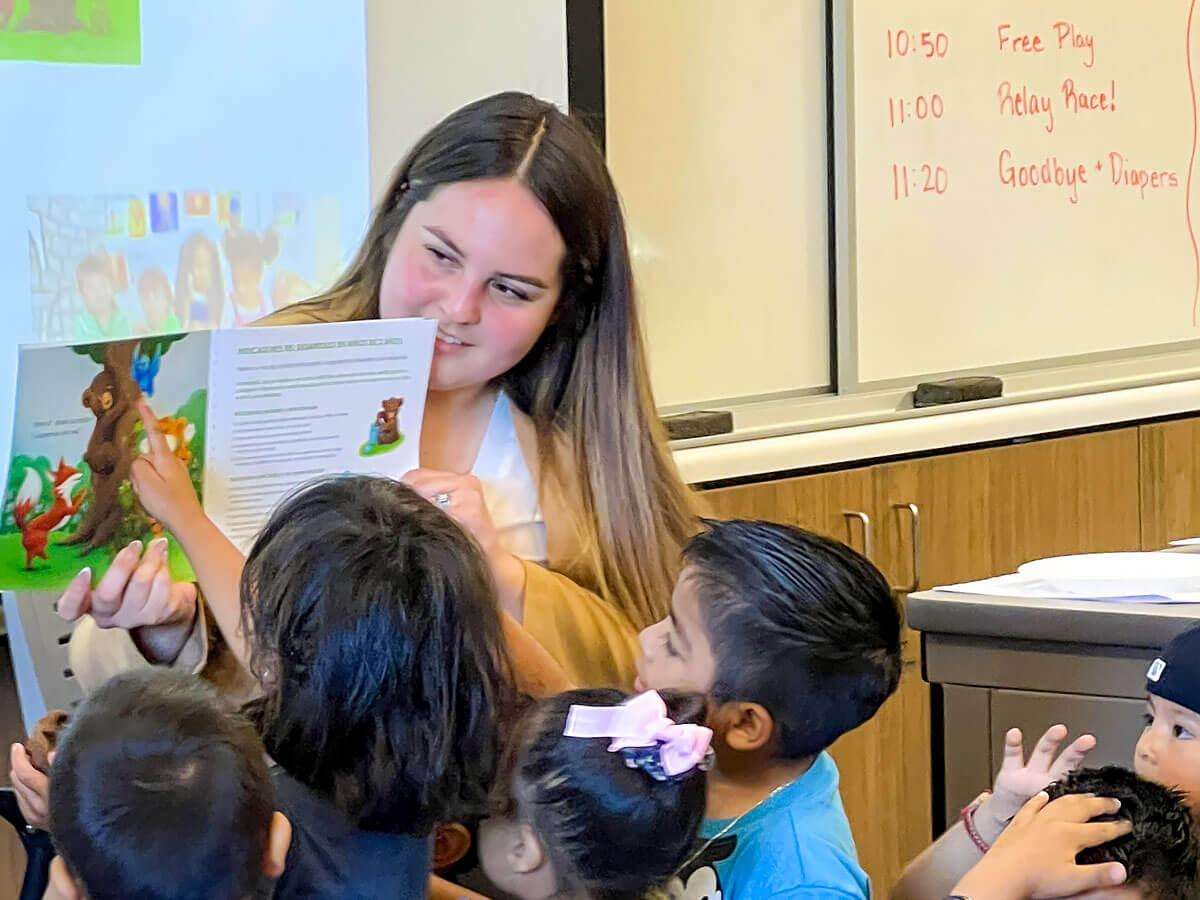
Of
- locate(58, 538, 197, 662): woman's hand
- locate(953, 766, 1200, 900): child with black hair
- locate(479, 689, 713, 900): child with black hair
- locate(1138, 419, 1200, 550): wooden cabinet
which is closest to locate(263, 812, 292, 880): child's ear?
locate(479, 689, 713, 900): child with black hair

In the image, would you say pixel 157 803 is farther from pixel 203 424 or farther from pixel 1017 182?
pixel 1017 182

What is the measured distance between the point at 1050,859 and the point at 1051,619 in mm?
337

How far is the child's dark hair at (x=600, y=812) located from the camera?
111 centimetres

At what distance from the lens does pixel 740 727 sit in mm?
1315

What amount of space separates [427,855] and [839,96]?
5.86 ft

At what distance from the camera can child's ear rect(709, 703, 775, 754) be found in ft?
4.30

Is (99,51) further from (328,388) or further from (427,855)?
(427,855)

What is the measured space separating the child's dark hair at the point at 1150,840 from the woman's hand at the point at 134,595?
2.33 feet

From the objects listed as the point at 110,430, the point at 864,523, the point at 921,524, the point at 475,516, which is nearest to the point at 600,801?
the point at 475,516

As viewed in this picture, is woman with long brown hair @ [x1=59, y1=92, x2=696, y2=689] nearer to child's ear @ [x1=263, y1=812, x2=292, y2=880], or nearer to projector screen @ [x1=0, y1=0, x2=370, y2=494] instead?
projector screen @ [x1=0, y1=0, x2=370, y2=494]

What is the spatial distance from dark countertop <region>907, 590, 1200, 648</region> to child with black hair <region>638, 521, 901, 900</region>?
232 mm

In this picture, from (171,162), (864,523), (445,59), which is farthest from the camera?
(864,523)

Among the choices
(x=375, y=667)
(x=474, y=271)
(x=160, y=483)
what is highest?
(x=474, y=271)

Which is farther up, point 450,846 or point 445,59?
point 445,59
